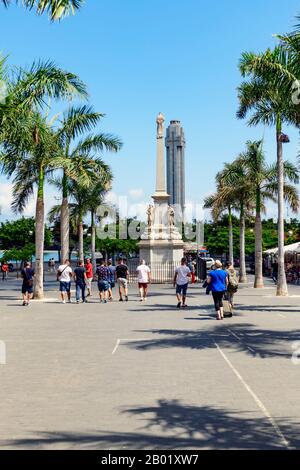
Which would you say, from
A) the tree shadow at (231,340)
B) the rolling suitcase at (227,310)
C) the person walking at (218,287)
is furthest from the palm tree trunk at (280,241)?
the tree shadow at (231,340)

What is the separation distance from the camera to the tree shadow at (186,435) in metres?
5.07

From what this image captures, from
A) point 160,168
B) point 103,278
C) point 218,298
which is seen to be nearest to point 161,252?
point 160,168

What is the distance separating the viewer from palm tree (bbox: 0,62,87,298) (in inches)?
744

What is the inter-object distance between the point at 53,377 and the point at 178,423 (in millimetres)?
2836

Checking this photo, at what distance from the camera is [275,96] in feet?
77.0

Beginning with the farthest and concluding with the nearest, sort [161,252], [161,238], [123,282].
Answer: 1. [161,238]
2. [161,252]
3. [123,282]

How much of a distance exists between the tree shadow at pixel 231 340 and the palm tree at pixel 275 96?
7.64 meters

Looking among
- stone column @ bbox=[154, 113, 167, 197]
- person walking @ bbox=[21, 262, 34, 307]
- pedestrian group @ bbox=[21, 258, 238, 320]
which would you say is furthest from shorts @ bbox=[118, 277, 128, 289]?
stone column @ bbox=[154, 113, 167, 197]

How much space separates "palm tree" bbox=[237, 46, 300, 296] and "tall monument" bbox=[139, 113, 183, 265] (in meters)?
12.7

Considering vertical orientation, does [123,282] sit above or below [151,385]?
above

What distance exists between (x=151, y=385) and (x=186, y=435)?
7.06 ft

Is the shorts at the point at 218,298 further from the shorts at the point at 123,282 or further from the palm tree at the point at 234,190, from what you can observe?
the palm tree at the point at 234,190

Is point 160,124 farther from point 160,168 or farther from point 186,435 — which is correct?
point 186,435

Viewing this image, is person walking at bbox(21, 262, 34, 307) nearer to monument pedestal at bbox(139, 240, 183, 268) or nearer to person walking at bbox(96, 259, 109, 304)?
person walking at bbox(96, 259, 109, 304)
